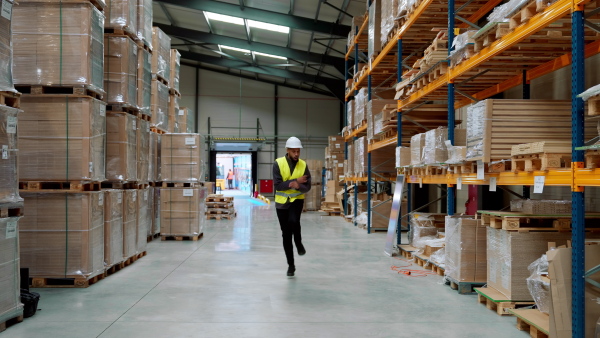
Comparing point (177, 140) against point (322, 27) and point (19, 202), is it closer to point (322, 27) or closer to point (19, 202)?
point (19, 202)

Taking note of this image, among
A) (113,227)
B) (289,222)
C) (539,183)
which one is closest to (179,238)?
(113,227)

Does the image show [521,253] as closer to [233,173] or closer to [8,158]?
[8,158]

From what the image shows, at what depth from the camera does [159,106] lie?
1116cm

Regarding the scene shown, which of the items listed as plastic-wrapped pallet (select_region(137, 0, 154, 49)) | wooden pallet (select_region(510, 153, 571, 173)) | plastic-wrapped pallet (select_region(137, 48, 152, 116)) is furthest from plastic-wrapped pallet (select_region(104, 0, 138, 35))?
wooden pallet (select_region(510, 153, 571, 173))

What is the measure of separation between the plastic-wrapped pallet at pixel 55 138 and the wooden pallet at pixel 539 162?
4.67 meters

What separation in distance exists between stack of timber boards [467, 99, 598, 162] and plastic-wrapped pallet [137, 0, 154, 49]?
5.60 metres

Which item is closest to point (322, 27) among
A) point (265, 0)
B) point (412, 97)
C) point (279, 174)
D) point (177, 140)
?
point (265, 0)

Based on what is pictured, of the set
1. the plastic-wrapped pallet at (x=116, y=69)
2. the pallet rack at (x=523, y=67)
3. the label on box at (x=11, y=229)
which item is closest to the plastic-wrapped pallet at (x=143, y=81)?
the plastic-wrapped pallet at (x=116, y=69)

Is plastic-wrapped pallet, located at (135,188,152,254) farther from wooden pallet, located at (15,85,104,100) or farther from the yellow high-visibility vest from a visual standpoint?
the yellow high-visibility vest

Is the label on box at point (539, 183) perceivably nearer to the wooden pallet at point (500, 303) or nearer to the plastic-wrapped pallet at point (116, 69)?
the wooden pallet at point (500, 303)

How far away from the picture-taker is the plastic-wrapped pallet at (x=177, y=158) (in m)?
10.6

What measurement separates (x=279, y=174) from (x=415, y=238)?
321cm

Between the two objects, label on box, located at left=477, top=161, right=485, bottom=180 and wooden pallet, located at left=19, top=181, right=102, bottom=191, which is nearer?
label on box, located at left=477, top=161, right=485, bottom=180

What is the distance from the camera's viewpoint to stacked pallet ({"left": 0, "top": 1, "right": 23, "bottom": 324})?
4.45 metres
